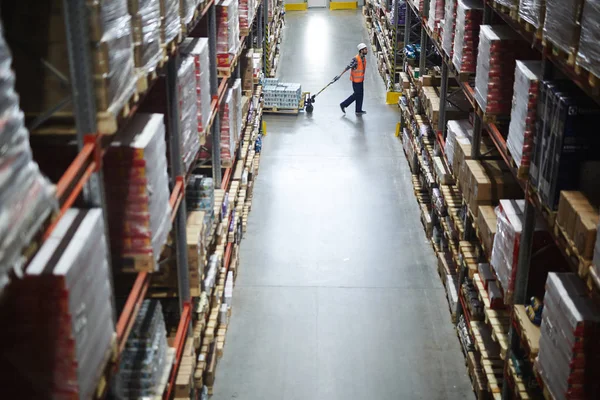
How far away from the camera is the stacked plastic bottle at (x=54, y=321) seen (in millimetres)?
3281

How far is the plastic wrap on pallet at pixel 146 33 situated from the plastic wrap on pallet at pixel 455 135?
520 centimetres

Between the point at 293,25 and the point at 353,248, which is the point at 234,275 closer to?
the point at 353,248

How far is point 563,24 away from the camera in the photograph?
5273mm

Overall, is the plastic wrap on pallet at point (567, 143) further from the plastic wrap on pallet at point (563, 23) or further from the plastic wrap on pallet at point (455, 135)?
the plastic wrap on pallet at point (455, 135)

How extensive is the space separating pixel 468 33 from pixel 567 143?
386 cm

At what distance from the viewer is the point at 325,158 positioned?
15.7 m

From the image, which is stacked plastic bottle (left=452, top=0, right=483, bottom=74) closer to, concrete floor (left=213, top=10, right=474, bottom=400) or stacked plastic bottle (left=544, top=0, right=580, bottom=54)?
stacked plastic bottle (left=544, top=0, right=580, bottom=54)

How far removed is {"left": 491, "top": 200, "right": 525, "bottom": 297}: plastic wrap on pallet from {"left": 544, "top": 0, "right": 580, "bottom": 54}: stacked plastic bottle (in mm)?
1788

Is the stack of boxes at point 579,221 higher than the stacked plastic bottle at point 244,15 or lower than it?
lower

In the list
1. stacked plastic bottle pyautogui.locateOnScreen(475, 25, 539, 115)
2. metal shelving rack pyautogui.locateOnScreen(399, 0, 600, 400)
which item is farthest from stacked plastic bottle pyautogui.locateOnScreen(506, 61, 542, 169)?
stacked plastic bottle pyautogui.locateOnScreen(475, 25, 539, 115)

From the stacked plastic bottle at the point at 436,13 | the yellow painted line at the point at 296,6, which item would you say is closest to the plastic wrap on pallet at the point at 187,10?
the stacked plastic bottle at the point at 436,13

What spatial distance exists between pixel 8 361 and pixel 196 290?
3.54m

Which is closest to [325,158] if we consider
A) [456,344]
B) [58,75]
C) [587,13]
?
[456,344]

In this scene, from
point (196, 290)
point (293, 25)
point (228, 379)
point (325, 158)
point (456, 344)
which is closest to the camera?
point (196, 290)
